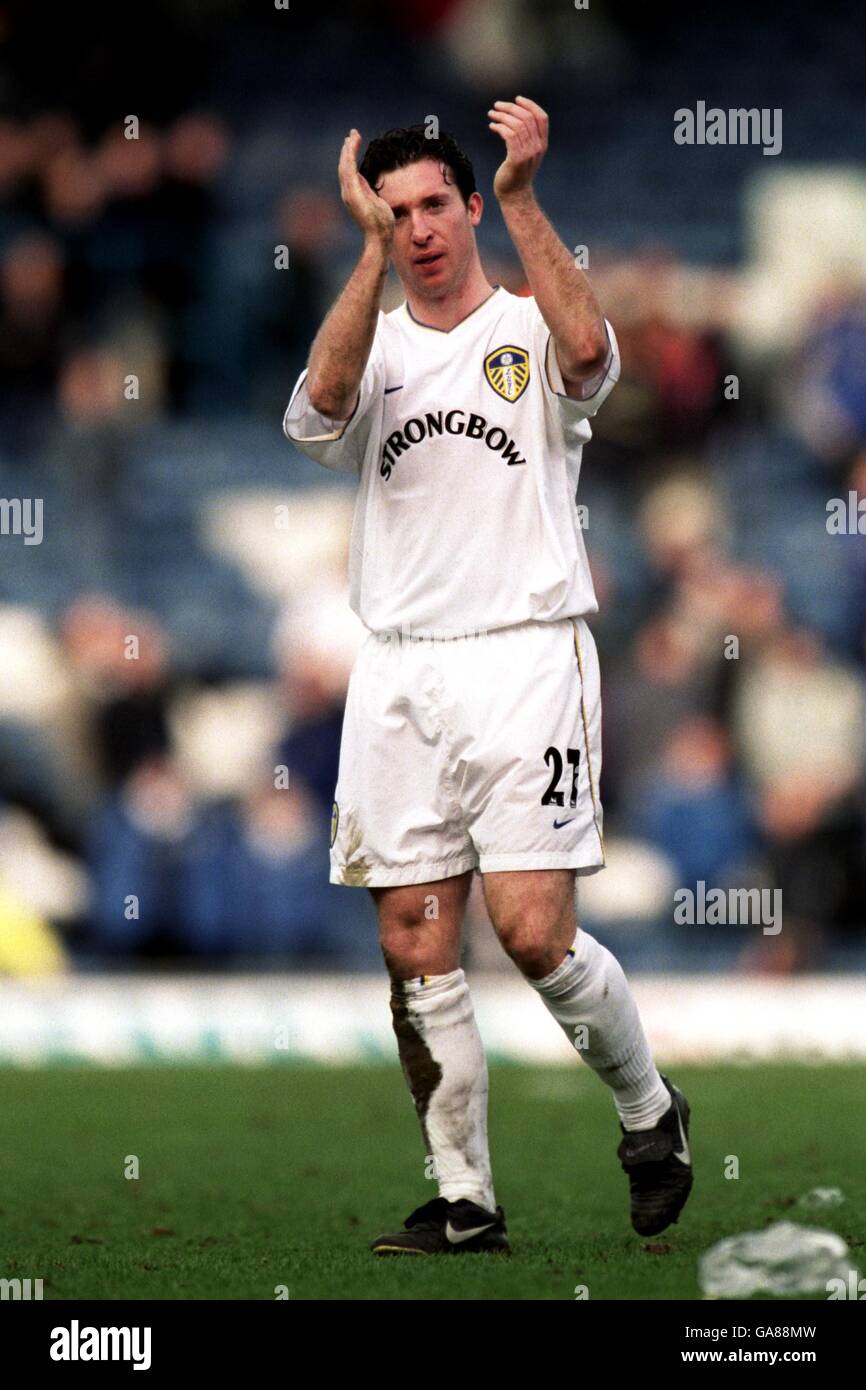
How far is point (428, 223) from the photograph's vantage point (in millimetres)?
5793

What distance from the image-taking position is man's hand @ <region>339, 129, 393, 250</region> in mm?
5555

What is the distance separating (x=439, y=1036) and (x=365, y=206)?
2.02 metres

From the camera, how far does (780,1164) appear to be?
7559 millimetres

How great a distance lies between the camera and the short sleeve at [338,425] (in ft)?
18.9

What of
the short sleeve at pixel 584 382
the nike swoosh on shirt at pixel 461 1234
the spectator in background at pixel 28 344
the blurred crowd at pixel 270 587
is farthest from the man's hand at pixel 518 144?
the spectator in background at pixel 28 344

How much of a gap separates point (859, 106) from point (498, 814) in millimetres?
12502

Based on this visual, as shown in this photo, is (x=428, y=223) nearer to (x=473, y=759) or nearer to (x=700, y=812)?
(x=473, y=759)

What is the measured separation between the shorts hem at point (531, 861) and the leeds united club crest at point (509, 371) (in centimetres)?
113

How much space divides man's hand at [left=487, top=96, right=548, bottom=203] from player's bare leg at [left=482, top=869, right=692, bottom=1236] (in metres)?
1.64

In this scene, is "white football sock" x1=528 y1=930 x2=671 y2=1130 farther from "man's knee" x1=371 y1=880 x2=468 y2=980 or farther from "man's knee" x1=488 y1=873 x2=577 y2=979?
"man's knee" x1=371 y1=880 x2=468 y2=980

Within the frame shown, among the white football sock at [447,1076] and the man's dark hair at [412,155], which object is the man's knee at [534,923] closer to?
the white football sock at [447,1076]

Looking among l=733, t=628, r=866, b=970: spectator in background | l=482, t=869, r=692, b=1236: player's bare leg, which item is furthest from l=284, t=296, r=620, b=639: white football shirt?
l=733, t=628, r=866, b=970: spectator in background

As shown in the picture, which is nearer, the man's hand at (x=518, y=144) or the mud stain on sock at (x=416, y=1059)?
the man's hand at (x=518, y=144)

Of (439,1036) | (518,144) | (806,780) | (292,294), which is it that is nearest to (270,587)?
(292,294)
